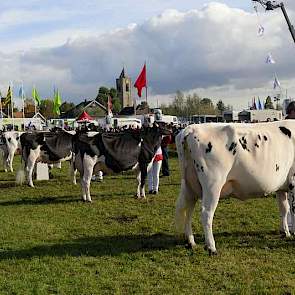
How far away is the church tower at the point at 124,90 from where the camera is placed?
127375mm

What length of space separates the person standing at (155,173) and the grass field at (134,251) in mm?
1479

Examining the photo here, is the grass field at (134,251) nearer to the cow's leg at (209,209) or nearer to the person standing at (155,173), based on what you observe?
the cow's leg at (209,209)

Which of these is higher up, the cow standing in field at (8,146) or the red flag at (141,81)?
the red flag at (141,81)

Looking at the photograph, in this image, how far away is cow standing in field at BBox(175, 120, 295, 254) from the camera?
A: 774cm

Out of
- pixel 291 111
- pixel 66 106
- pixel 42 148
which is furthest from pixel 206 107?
pixel 291 111

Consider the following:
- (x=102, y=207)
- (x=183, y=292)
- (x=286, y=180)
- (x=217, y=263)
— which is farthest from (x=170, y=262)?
(x=102, y=207)

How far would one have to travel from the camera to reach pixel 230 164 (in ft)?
25.6

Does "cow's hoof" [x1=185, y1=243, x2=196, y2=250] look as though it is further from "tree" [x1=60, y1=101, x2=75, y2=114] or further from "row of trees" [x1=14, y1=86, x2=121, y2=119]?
"tree" [x1=60, y1=101, x2=75, y2=114]

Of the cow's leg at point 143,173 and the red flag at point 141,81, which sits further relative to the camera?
the red flag at point 141,81

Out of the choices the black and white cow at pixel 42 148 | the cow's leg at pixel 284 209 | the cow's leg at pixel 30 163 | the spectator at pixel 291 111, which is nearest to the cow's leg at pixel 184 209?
the cow's leg at pixel 284 209

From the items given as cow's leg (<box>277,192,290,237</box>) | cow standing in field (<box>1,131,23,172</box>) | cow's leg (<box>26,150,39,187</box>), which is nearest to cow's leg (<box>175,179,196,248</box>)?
cow's leg (<box>277,192,290,237</box>)

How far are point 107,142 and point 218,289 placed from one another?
314 inches

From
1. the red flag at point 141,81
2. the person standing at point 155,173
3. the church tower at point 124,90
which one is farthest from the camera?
the church tower at point 124,90

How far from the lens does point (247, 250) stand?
7.96 metres
